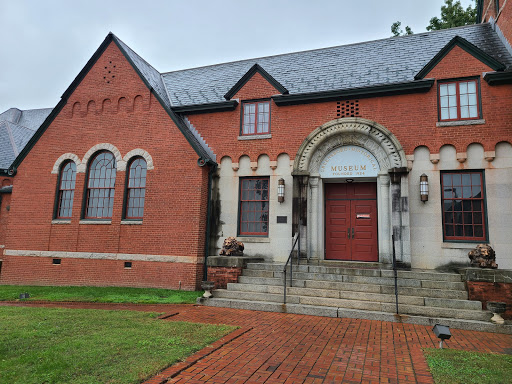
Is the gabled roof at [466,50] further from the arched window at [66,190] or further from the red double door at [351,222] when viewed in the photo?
the arched window at [66,190]

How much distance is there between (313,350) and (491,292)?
4.98 metres

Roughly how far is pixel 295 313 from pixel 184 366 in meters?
4.13

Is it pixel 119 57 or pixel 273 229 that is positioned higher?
pixel 119 57

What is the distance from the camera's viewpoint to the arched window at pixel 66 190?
13711 millimetres

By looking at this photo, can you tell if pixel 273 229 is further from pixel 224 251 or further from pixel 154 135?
pixel 154 135

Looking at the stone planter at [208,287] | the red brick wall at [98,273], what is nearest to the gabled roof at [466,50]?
the stone planter at [208,287]

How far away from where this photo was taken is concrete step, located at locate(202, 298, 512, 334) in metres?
7.11

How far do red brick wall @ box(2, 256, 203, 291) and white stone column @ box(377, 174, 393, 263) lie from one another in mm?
6093

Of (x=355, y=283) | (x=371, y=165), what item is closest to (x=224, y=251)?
(x=355, y=283)

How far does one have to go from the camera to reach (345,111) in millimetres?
11906

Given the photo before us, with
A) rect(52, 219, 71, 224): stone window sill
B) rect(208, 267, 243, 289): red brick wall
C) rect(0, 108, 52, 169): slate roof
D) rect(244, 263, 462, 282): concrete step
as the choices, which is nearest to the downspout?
rect(208, 267, 243, 289): red brick wall

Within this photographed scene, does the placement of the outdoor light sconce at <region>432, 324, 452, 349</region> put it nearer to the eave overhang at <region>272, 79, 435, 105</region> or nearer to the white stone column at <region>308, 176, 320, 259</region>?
the white stone column at <region>308, 176, 320, 259</region>

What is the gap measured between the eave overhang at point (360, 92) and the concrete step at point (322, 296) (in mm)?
6705

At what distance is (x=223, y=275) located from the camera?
9.95 meters
